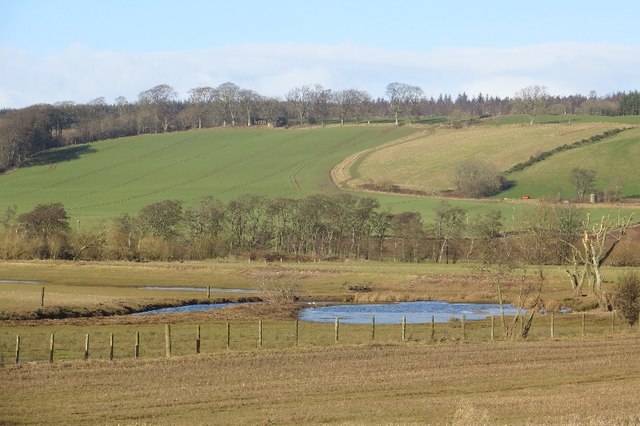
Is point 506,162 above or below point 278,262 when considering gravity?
above

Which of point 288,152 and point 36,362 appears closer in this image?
point 36,362

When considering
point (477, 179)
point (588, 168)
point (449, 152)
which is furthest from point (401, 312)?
point (449, 152)

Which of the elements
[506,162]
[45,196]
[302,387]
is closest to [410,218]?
[506,162]

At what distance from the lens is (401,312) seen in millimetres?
70688

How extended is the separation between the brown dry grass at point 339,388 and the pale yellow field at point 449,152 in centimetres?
11623

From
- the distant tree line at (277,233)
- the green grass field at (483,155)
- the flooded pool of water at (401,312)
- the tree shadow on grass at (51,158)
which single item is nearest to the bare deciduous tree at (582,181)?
the green grass field at (483,155)

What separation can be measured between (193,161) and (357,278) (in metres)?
104

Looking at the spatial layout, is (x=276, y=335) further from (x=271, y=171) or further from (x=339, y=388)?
(x=271, y=171)

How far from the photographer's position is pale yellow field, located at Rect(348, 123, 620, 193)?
163 m

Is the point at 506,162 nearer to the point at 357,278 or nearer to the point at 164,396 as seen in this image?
the point at 357,278

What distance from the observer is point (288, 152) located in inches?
7623

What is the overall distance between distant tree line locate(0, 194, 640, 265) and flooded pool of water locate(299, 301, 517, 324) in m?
33.8

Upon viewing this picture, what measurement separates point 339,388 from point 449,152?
5810 inches

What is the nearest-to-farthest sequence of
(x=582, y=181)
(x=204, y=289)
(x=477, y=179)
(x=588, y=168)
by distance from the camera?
(x=204, y=289) → (x=582, y=181) → (x=477, y=179) → (x=588, y=168)
